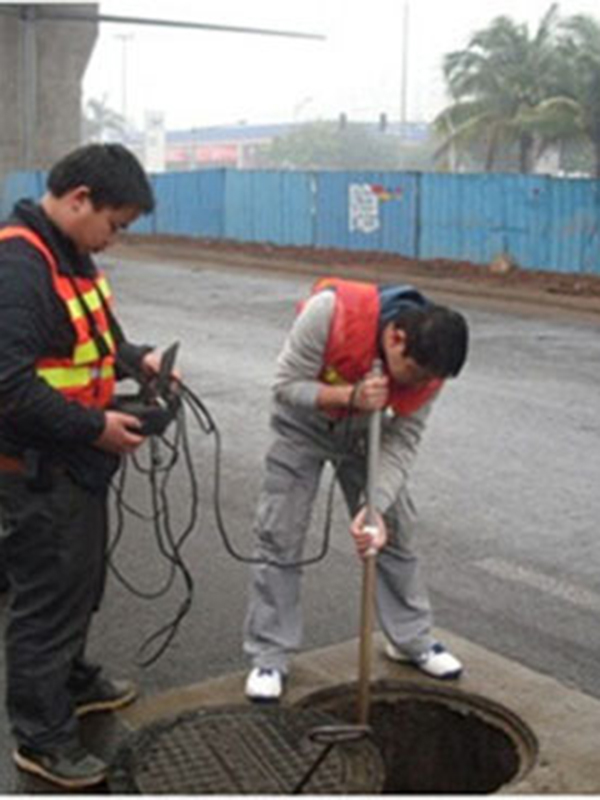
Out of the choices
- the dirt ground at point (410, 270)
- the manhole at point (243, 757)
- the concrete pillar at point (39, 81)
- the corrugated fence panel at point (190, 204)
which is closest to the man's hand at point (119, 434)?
the manhole at point (243, 757)

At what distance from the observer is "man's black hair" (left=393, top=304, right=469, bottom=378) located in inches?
135

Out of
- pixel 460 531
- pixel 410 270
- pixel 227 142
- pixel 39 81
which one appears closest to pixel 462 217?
pixel 410 270

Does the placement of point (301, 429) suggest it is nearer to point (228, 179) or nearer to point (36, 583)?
point (36, 583)

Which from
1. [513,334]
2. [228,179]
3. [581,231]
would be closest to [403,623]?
[513,334]

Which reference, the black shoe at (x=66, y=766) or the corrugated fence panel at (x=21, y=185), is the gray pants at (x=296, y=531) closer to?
the black shoe at (x=66, y=766)

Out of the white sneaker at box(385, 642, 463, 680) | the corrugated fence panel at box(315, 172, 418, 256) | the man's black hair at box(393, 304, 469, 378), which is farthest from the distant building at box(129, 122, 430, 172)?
the man's black hair at box(393, 304, 469, 378)

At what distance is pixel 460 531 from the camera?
603cm

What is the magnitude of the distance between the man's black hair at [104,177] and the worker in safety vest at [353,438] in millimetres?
694

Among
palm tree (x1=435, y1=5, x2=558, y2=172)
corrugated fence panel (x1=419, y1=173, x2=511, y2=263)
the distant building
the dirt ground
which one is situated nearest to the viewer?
the dirt ground

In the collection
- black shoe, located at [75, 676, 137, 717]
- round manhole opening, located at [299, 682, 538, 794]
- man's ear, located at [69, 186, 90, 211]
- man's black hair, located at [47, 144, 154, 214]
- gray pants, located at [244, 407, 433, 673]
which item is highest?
man's black hair, located at [47, 144, 154, 214]

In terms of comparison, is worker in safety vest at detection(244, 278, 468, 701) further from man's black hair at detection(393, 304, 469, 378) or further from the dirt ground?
the dirt ground

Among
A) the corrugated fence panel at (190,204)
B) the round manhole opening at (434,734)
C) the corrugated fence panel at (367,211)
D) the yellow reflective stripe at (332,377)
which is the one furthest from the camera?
the corrugated fence panel at (190,204)

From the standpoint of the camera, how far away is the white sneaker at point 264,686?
4.00 metres

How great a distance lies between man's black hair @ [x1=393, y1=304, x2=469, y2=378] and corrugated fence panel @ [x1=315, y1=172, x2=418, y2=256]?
18.7m
